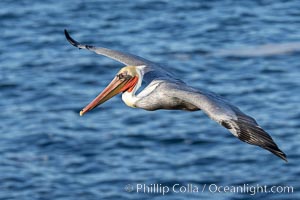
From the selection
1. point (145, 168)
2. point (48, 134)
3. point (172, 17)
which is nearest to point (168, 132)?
point (145, 168)

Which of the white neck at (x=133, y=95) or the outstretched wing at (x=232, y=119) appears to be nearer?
the outstretched wing at (x=232, y=119)

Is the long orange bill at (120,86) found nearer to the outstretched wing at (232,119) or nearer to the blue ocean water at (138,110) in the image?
the outstretched wing at (232,119)

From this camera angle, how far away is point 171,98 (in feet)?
51.3

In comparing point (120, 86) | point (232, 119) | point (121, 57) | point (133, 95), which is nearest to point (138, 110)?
point (121, 57)

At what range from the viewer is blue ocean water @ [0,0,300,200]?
24.8 m

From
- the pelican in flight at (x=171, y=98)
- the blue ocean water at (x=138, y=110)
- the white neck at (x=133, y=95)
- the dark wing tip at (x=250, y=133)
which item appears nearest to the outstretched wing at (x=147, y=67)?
the pelican in flight at (x=171, y=98)

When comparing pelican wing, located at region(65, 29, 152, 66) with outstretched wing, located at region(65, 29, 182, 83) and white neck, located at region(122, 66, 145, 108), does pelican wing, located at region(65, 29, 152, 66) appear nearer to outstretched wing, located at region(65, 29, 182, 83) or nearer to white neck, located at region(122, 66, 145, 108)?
outstretched wing, located at region(65, 29, 182, 83)

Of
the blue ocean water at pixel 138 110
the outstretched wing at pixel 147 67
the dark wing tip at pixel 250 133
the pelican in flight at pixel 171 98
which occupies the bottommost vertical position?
the dark wing tip at pixel 250 133

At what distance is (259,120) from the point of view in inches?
1054

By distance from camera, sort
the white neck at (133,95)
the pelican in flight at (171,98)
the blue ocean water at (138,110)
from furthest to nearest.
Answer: the blue ocean water at (138,110), the white neck at (133,95), the pelican in flight at (171,98)

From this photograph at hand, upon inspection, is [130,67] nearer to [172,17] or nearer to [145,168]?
[145,168]

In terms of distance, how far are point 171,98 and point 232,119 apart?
189 centimetres

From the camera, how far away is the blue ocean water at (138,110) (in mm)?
24797

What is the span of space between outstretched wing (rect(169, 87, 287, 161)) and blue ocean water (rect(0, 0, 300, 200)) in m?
9.46
